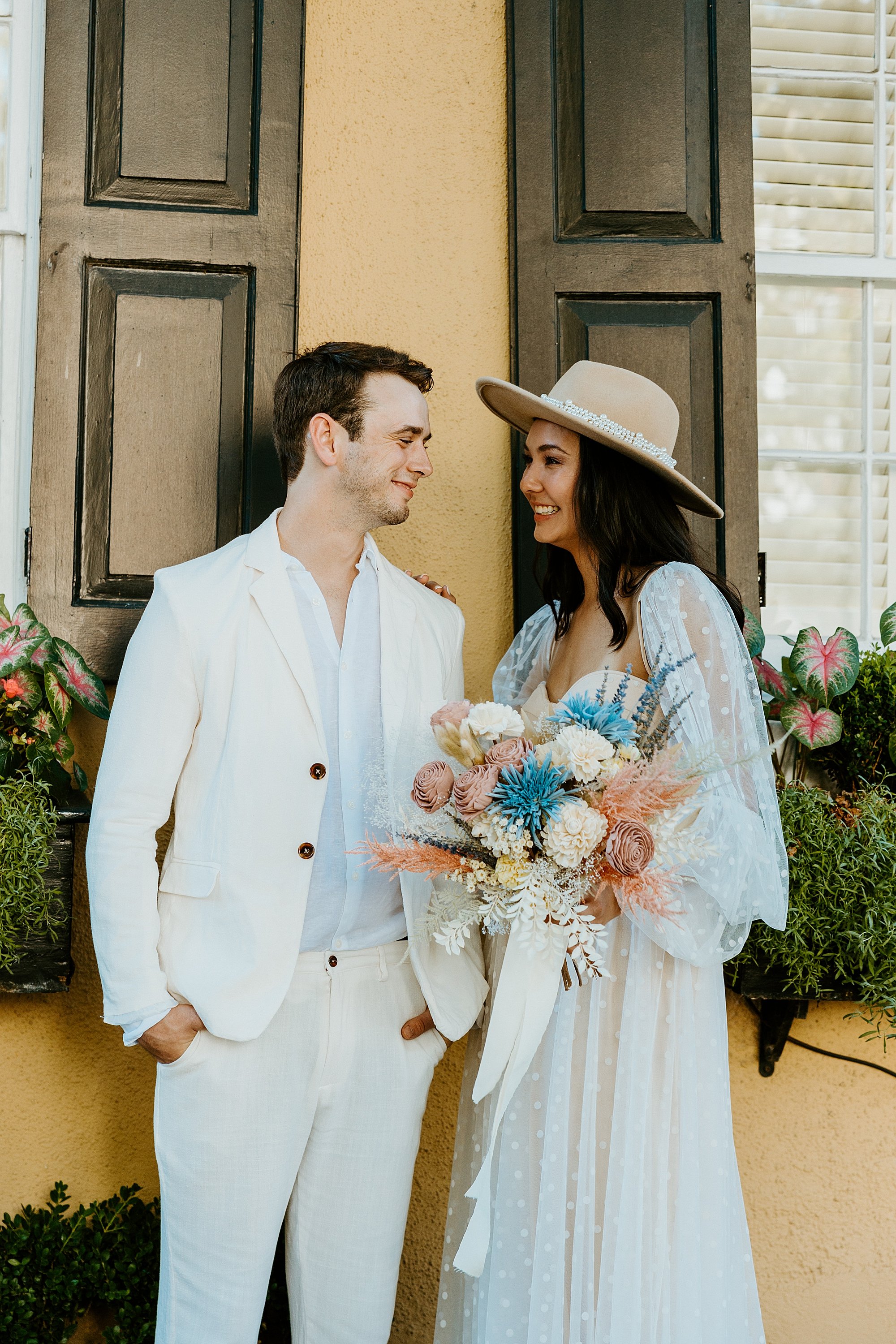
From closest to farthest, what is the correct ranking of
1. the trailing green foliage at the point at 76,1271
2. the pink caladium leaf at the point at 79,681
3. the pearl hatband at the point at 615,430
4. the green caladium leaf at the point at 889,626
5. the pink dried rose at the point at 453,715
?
the pink dried rose at the point at 453,715 < the pearl hatband at the point at 615,430 < the trailing green foliage at the point at 76,1271 < the pink caladium leaf at the point at 79,681 < the green caladium leaf at the point at 889,626

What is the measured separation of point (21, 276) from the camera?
291 centimetres

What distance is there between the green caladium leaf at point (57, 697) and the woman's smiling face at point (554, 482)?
3.82 ft

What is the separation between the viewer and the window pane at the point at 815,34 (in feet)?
11.0

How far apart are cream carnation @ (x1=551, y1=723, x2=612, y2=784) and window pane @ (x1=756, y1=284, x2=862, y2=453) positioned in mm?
1892

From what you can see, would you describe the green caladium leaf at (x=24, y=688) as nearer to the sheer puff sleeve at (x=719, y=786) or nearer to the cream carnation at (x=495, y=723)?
the cream carnation at (x=495, y=723)

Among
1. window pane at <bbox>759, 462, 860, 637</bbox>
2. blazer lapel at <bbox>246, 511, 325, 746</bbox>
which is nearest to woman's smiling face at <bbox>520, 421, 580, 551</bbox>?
blazer lapel at <bbox>246, 511, 325, 746</bbox>

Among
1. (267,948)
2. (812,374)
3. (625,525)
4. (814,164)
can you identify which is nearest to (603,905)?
(267,948)

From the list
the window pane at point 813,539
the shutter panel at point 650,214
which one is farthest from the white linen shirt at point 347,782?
the window pane at point 813,539

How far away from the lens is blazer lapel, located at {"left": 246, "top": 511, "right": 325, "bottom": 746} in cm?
223

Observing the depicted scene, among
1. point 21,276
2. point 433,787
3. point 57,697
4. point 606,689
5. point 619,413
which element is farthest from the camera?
point 21,276

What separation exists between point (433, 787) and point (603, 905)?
0.42m

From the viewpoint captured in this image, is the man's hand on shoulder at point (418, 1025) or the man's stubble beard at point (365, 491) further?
the man's stubble beard at point (365, 491)

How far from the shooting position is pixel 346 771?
2.24 meters

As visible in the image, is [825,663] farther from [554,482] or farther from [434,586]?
[434,586]
